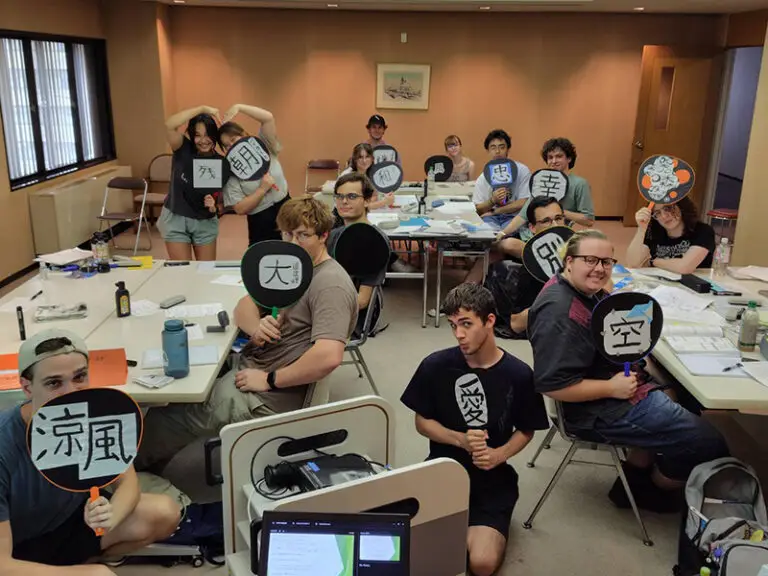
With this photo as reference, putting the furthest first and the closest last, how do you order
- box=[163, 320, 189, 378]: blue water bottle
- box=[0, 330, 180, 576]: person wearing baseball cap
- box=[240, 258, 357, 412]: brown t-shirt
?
box=[240, 258, 357, 412]: brown t-shirt → box=[163, 320, 189, 378]: blue water bottle → box=[0, 330, 180, 576]: person wearing baseball cap

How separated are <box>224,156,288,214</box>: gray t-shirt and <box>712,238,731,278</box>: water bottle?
2917mm

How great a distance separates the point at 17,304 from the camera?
11.3ft

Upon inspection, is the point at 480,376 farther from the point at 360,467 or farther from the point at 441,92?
the point at 441,92

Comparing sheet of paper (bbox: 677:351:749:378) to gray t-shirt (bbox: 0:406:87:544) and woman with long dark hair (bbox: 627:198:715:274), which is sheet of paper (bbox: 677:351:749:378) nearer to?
woman with long dark hair (bbox: 627:198:715:274)

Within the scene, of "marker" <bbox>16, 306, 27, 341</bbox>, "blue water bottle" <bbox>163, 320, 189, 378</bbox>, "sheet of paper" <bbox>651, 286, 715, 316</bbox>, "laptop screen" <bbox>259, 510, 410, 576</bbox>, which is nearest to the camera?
"laptop screen" <bbox>259, 510, 410, 576</bbox>

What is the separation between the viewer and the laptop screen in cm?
150

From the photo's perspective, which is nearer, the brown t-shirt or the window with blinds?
the brown t-shirt

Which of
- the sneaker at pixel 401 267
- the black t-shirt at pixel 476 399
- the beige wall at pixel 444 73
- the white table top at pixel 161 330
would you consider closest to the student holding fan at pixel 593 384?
the black t-shirt at pixel 476 399

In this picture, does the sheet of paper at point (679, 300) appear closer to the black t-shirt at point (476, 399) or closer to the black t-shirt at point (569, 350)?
the black t-shirt at point (569, 350)

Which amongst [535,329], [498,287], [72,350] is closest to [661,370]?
[535,329]

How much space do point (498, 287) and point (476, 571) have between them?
2946 millimetres

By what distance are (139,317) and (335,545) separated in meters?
2.17

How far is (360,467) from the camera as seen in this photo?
1.94 metres

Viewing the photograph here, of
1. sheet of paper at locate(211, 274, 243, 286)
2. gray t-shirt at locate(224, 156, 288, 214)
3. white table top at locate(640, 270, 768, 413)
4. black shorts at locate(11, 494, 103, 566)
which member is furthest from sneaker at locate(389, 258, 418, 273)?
black shorts at locate(11, 494, 103, 566)
